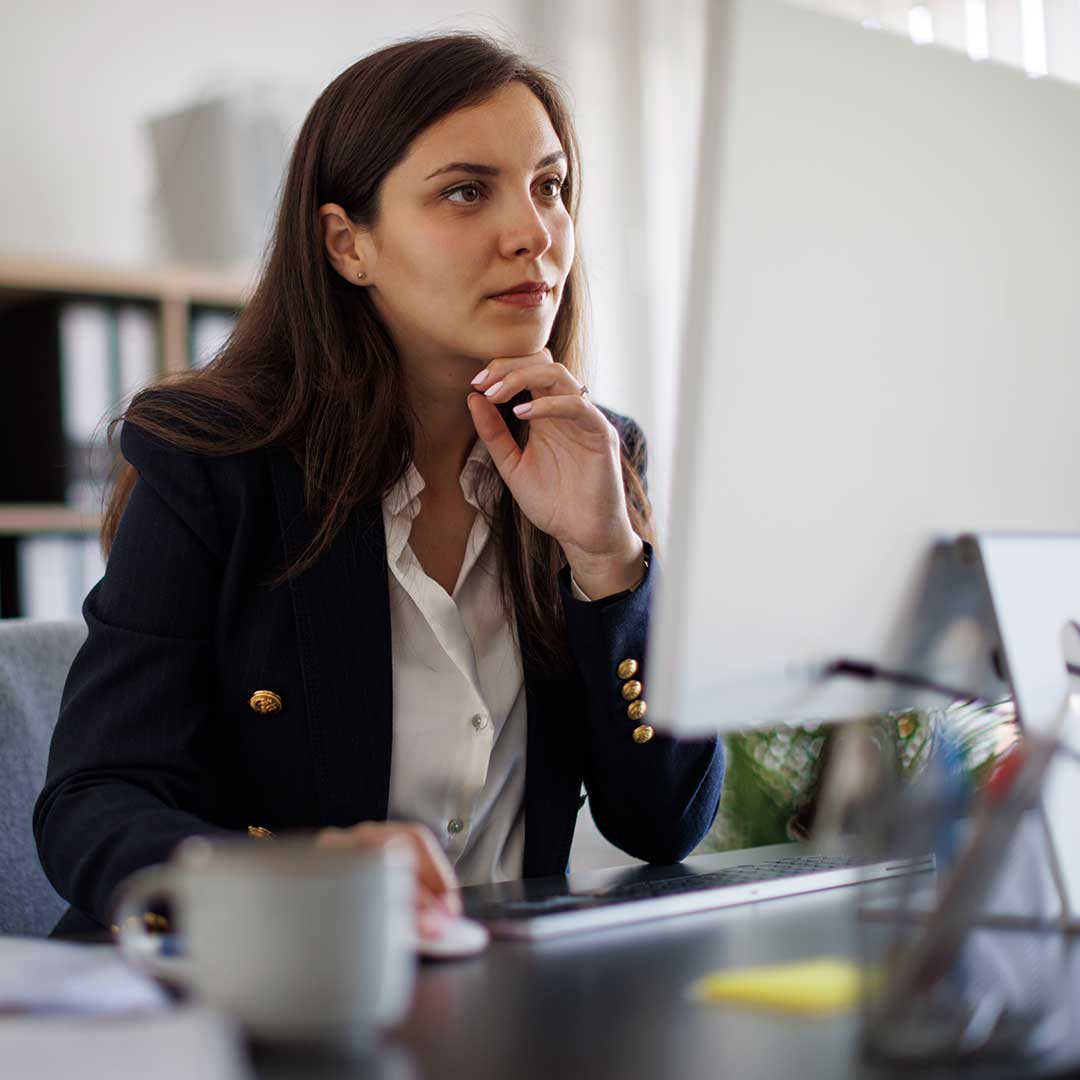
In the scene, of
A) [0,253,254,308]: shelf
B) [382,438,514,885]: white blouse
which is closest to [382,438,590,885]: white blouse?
[382,438,514,885]: white blouse

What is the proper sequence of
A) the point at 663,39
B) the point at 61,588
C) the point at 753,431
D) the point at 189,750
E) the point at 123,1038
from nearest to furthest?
1. the point at 123,1038
2. the point at 753,431
3. the point at 189,750
4. the point at 61,588
5. the point at 663,39

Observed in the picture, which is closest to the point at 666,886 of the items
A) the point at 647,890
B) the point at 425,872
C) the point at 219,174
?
the point at 647,890

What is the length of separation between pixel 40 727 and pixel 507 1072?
82cm

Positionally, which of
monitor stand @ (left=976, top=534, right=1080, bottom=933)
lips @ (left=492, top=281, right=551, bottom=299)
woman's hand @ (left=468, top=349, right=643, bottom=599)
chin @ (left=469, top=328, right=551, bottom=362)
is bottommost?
monitor stand @ (left=976, top=534, right=1080, bottom=933)

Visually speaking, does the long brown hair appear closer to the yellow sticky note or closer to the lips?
the lips

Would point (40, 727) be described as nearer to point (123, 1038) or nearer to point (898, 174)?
point (123, 1038)

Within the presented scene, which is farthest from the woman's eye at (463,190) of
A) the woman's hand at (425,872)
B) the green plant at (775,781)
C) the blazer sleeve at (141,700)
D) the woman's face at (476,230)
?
the green plant at (775,781)

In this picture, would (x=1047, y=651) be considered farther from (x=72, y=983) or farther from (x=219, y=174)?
(x=219, y=174)

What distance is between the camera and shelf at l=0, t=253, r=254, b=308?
2412 mm

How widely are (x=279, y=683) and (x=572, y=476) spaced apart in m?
0.31

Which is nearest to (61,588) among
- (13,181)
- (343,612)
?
(13,181)

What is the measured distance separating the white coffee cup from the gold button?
63 cm

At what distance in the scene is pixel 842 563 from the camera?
75cm

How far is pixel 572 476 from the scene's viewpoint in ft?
4.12
